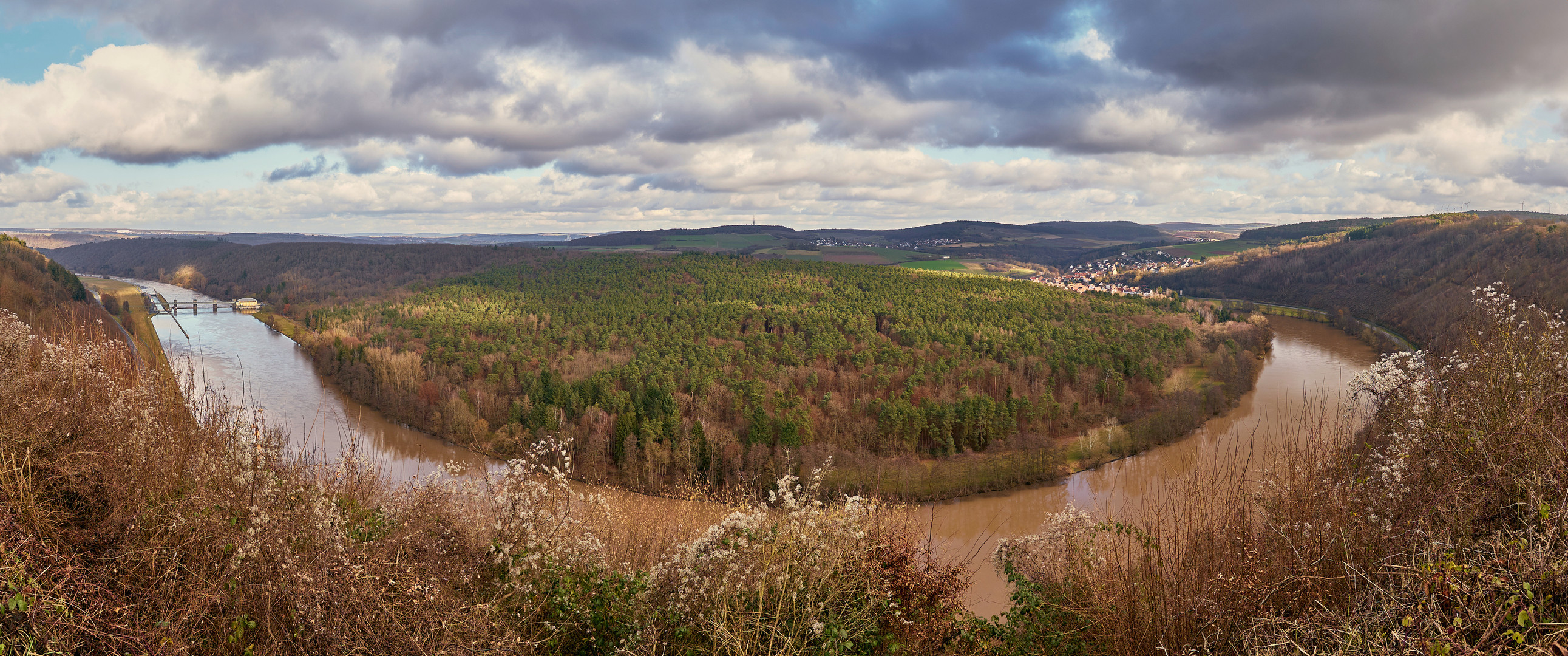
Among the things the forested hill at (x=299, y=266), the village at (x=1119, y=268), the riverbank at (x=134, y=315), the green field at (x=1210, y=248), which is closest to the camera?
the riverbank at (x=134, y=315)

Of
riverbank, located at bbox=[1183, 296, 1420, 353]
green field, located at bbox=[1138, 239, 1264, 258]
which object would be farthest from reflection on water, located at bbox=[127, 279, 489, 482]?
green field, located at bbox=[1138, 239, 1264, 258]

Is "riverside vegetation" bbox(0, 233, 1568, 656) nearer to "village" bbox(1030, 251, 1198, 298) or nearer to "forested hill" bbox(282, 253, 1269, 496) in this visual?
"forested hill" bbox(282, 253, 1269, 496)

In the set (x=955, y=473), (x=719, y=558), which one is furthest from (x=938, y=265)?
(x=719, y=558)

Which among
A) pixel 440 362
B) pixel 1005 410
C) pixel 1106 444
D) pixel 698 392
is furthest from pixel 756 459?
pixel 440 362

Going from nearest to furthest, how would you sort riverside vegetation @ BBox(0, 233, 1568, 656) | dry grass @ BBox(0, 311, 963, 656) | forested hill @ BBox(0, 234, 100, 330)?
1. riverside vegetation @ BBox(0, 233, 1568, 656)
2. dry grass @ BBox(0, 311, 963, 656)
3. forested hill @ BBox(0, 234, 100, 330)

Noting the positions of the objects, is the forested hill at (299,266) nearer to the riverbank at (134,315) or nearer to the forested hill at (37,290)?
the riverbank at (134,315)

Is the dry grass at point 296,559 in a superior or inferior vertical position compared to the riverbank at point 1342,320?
superior

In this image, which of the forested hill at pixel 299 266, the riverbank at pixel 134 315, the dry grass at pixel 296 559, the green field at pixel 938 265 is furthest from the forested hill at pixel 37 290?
the green field at pixel 938 265
